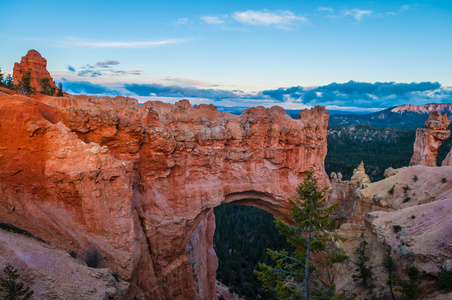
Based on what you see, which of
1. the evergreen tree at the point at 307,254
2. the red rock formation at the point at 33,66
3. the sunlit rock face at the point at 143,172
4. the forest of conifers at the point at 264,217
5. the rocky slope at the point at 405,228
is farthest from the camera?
the red rock formation at the point at 33,66

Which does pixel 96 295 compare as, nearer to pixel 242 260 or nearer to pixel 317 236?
pixel 317 236

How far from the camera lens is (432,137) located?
89.8 ft

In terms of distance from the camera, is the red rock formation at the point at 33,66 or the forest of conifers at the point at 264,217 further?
the red rock formation at the point at 33,66

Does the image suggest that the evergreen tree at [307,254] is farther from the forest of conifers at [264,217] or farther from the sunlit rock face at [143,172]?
the forest of conifers at [264,217]

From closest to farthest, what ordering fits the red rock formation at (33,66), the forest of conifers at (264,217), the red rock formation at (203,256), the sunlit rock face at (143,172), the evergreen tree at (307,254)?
the sunlit rock face at (143,172) → the evergreen tree at (307,254) → the red rock formation at (203,256) → the forest of conifers at (264,217) → the red rock formation at (33,66)

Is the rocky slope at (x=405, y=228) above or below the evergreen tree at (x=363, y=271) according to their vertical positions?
above

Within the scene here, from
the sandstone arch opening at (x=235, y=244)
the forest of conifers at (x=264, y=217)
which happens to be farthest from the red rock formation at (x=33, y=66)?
the forest of conifers at (x=264, y=217)

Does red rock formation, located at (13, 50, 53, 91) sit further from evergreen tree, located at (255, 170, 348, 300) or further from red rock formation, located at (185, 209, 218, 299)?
evergreen tree, located at (255, 170, 348, 300)

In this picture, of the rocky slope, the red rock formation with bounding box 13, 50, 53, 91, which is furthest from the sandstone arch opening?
the red rock formation with bounding box 13, 50, 53, 91

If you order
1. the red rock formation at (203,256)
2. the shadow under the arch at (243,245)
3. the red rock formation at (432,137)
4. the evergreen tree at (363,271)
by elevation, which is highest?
the red rock formation at (432,137)

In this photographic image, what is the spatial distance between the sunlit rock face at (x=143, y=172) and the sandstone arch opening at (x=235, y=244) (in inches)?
11.6

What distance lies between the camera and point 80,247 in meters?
11.2

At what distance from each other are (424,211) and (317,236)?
6.55 m

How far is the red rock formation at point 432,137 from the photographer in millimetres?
27109
